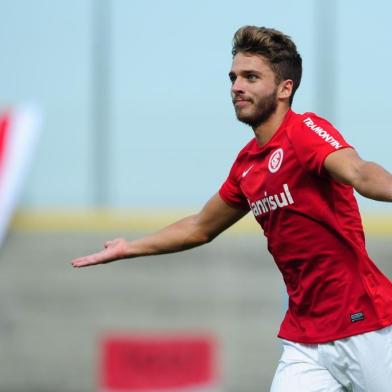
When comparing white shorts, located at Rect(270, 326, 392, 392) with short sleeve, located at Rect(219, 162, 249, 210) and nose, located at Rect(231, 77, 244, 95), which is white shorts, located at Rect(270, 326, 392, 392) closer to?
short sleeve, located at Rect(219, 162, 249, 210)

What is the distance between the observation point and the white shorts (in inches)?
200

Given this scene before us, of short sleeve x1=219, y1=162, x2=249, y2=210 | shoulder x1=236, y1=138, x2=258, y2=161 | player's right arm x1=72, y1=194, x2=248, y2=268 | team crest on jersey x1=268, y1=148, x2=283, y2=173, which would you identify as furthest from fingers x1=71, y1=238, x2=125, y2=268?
team crest on jersey x1=268, y1=148, x2=283, y2=173

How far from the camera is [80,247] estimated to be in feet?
38.0

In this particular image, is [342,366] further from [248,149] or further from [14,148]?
[14,148]

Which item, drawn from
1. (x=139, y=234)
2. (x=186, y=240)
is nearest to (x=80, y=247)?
(x=139, y=234)

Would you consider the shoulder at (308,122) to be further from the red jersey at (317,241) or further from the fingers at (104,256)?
the fingers at (104,256)

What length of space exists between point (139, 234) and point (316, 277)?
6563mm

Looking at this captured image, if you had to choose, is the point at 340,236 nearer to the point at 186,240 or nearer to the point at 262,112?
the point at 262,112

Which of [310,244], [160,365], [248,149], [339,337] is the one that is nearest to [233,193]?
[248,149]

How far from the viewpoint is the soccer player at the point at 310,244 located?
507 centimetres

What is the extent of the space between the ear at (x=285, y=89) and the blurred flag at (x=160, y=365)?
541 centimetres

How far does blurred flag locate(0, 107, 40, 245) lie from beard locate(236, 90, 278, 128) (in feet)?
23.0

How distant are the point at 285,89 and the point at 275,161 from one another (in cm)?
43

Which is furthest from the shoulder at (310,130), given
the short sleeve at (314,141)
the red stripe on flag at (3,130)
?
the red stripe on flag at (3,130)
